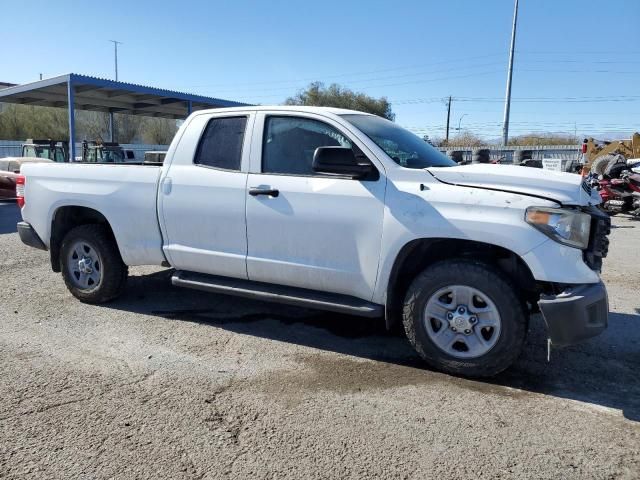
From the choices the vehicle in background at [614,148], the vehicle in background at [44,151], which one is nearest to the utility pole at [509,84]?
the vehicle in background at [614,148]

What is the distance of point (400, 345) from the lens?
4582mm

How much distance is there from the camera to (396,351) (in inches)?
175

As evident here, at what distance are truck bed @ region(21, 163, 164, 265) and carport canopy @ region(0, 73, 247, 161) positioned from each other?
13.9 m

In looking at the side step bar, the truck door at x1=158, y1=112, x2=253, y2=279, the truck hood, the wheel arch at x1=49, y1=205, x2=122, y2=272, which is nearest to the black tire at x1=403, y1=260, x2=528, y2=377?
the side step bar

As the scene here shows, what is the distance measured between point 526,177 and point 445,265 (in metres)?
0.84

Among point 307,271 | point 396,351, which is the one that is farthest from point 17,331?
point 396,351

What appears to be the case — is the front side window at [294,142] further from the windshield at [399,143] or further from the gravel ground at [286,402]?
the gravel ground at [286,402]

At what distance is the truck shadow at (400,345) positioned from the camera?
12.4ft

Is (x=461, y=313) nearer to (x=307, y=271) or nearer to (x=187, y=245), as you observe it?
(x=307, y=271)

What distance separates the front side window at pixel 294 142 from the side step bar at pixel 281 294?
1.01 metres

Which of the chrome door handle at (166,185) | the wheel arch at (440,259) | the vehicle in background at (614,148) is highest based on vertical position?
the vehicle in background at (614,148)

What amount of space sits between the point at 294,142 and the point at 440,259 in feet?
5.19

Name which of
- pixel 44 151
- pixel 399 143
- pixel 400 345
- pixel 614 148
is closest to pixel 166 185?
pixel 399 143

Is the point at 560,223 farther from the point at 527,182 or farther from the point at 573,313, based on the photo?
the point at 573,313
